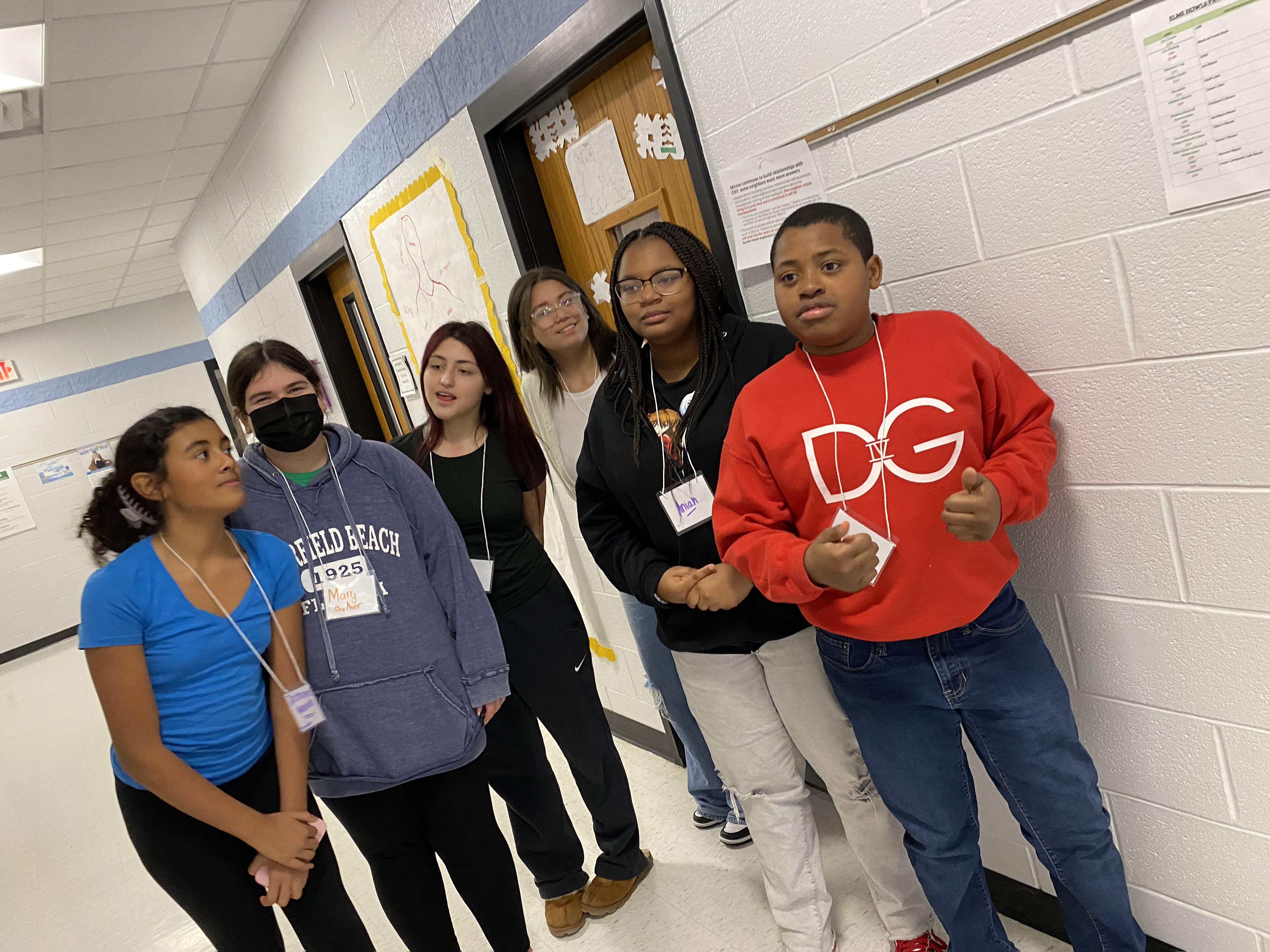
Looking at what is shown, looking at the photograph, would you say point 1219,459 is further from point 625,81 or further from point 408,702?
point 625,81

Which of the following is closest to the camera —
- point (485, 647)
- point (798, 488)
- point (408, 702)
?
point (798, 488)

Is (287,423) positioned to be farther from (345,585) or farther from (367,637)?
(367,637)

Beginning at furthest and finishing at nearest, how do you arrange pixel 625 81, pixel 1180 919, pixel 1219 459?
pixel 625 81, pixel 1180 919, pixel 1219 459

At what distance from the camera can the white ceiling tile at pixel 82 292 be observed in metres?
6.48

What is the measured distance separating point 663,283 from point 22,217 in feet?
15.4

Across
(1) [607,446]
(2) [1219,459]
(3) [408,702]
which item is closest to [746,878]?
(3) [408,702]

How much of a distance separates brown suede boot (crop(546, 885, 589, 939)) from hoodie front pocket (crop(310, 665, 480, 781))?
80 centimetres

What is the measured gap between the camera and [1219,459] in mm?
1106

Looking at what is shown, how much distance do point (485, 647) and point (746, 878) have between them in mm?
1020

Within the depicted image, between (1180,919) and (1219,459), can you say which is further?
(1180,919)

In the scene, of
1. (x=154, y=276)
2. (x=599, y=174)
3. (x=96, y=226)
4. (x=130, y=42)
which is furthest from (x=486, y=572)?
(x=154, y=276)

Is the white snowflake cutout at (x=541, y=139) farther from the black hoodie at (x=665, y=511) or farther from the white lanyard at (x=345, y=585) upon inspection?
the white lanyard at (x=345, y=585)

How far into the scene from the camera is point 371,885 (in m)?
2.50

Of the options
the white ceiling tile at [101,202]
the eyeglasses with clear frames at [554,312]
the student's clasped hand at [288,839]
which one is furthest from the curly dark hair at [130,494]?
the white ceiling tile at [101,202]
